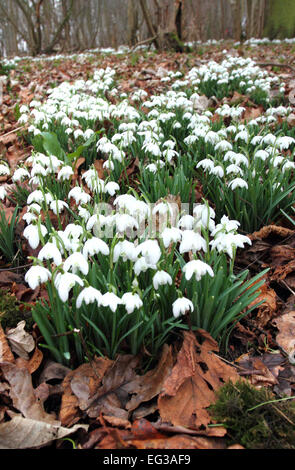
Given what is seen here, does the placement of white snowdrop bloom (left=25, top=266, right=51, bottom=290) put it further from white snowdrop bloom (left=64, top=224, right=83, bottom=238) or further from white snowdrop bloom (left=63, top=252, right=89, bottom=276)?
white snowdrop bloom (left=64, top=224, right=83, bottom=238)

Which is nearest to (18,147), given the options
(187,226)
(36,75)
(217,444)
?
(187,226)

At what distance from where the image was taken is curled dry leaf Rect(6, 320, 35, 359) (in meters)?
1.54

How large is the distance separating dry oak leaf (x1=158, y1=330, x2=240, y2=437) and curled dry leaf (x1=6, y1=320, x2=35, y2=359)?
2.00 feet

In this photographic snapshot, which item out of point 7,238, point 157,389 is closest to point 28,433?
point 157,389

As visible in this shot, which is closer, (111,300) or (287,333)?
(111,300)

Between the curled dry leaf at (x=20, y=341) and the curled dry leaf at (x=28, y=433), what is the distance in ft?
1.09

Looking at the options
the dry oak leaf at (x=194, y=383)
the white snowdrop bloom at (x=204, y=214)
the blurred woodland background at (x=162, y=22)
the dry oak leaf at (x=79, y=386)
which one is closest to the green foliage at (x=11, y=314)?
the dry oak leaf at (x=79, y=386)

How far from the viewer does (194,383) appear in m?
1.40

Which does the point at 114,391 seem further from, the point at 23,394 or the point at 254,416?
the point at 254,416

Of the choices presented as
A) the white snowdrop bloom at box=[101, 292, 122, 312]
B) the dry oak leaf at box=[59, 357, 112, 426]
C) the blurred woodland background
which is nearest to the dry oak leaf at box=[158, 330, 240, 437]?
the dry oak leaf at box=[59, 357, 112, 426]

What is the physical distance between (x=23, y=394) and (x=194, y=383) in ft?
2.14

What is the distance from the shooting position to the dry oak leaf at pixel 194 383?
50.5 inches

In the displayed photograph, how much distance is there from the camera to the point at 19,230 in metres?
2.41

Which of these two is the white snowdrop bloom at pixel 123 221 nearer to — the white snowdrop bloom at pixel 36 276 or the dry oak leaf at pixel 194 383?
the white snowdrop bloom at pixel 36 276
